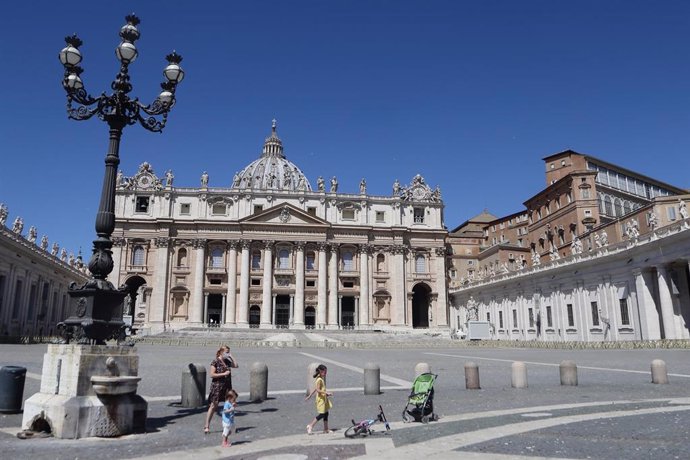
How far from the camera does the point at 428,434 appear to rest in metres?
8.55

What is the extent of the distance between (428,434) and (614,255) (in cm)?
3626

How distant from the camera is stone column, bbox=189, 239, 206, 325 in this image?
71.9 metres

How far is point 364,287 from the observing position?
252ft

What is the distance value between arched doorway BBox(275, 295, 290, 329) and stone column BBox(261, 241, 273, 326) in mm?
1942

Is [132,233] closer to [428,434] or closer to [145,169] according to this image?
[145,169]

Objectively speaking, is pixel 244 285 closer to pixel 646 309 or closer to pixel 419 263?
pixel 419 263

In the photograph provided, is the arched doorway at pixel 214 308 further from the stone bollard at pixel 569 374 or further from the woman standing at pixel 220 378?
the woman standing at pixel 220 378

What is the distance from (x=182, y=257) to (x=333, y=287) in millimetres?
21875

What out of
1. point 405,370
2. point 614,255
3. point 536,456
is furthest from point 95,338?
point 614,255

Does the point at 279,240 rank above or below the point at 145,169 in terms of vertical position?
below

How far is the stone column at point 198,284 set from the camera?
71.9m

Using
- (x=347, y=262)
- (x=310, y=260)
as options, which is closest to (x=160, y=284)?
(x=310, y=260)

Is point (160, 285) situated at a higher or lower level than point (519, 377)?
higher

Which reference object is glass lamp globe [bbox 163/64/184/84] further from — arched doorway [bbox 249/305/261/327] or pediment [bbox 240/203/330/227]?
arched doorway [bbox 249/305/261/327]
